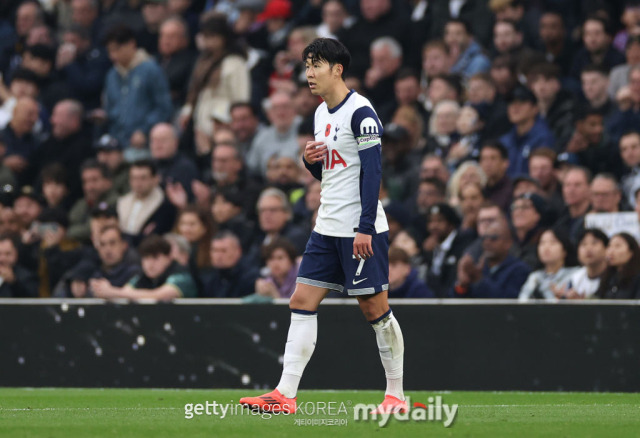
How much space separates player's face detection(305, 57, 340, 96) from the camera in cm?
767

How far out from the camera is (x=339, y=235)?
7.64 metres

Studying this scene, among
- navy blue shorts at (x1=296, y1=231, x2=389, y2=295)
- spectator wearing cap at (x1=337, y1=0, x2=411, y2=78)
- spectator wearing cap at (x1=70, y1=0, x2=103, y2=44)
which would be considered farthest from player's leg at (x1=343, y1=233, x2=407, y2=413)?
spectator wearing cap at (x1=70, y1=0, x2=103, y2=44)

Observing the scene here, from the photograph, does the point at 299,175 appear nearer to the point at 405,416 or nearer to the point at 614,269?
the point at 614,269

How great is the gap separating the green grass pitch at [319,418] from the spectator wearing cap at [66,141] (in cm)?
637

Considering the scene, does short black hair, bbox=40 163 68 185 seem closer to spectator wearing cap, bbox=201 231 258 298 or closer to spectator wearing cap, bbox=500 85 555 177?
spectator wearing cap, bbox=201 231 258 298

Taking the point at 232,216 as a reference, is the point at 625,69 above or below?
above

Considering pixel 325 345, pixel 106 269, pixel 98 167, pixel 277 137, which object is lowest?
pixel 325 345

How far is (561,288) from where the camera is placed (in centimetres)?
1118

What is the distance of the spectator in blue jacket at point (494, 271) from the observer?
11453 millimetres

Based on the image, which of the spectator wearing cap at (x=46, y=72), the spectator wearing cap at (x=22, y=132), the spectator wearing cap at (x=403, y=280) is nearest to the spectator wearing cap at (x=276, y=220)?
the spectator wearing cap at (x=403, y=280)

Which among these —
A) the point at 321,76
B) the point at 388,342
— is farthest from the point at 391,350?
the point at 321,76

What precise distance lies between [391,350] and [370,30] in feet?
28.8

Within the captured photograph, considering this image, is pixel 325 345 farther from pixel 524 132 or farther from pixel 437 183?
pixel 524 132

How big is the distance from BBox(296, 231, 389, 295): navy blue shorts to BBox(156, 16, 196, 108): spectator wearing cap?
972 cm
